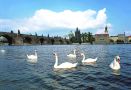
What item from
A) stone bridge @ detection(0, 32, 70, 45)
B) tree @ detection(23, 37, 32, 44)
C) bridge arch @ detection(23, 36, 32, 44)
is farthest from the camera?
tree @ detection(23, 37, 32, 44)

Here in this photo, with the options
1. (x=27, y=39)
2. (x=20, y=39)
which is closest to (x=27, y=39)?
(x=27, y=39)

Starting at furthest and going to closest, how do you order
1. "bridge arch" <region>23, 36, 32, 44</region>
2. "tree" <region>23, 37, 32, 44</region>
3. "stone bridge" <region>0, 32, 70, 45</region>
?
"tree" <region>23, 37, 32, 44</region>, "bridge arch" <region>23, 36, 32, 44</region>, "stone bridge" <region>0, 32, 70, 45</region>

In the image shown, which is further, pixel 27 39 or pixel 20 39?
pixel 27 39

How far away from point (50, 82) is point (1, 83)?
3110 mm

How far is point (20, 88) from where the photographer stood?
52.6 ft

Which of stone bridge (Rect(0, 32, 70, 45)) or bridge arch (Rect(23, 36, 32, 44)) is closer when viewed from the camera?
stone bridge (Rect(0, 32, 70, 45))

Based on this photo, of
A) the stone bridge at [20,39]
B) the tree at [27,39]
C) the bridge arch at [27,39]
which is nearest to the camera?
the stone bridge at [20,39]

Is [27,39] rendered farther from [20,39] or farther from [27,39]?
[20,39]

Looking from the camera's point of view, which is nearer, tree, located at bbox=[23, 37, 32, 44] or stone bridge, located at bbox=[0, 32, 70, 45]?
stone bridge, located at bbox=[0, 32, 70, 45]

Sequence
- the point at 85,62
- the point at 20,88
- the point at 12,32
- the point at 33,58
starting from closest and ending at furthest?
the point at 20,88, the point at 85,62, the point at 33,58, the point at 12,32

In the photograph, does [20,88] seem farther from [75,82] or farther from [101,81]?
[101,81]

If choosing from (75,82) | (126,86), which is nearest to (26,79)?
(75,82)

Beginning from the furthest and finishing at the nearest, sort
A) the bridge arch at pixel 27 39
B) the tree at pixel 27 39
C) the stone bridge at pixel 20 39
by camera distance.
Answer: the tree at pixel 27 39 → the bridge arch at pixel 27 39 → the stone bridge at pixel 20 39

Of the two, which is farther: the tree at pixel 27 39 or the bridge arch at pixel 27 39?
the tree at pixel 27 39
